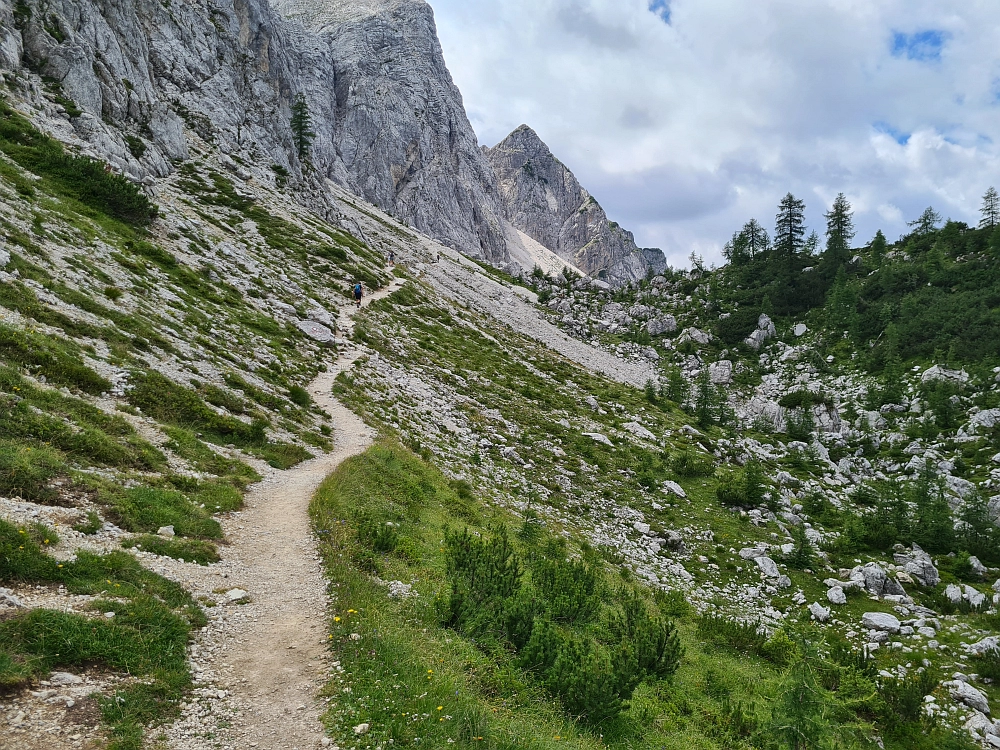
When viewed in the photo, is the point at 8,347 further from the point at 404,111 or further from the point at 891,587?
the point at 404,111

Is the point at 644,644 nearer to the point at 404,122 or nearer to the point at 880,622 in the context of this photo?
the point at 880,622

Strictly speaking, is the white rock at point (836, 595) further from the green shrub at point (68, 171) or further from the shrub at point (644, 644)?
the green shrub at point (68, 171)

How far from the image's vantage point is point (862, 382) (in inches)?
1791

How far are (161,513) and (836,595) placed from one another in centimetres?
2253

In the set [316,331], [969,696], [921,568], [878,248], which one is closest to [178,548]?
[969,696]

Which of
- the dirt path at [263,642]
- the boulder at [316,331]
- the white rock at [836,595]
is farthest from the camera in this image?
the boulder at [316,331]

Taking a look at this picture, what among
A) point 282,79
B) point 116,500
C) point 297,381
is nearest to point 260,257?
point 297,381

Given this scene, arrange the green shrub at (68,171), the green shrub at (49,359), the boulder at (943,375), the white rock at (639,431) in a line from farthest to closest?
the boulder at (943,375) < the white rock at (639,431) < the green shrub at (68,171) < the green shrub at (49,359)

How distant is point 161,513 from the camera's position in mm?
11016

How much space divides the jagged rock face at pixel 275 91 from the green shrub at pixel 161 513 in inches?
1408

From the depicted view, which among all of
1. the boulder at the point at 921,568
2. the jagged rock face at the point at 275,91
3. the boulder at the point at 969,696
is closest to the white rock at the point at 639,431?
the boulder at the point at 921,568

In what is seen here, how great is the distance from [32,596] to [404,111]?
18310cm

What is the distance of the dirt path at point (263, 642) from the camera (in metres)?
6.12

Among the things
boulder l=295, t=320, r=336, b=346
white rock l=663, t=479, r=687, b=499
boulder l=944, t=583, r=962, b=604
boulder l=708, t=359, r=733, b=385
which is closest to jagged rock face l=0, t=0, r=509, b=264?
boulder l=295, t=320, r=336, b=346
